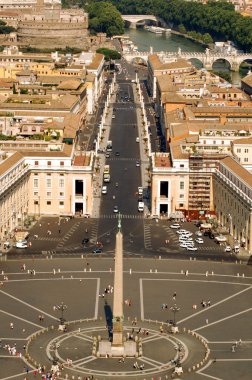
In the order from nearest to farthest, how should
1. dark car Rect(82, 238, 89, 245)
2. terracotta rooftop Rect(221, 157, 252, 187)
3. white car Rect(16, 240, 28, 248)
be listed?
white car Rect(16, 240, 28, 248), dark car Rect(82, 238, 89, 245), terracotta rooftop Rect(221, 157, 252, 187)

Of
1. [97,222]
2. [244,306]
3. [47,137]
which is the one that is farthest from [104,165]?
[244,306]

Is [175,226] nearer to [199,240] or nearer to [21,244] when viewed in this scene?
[199,240]

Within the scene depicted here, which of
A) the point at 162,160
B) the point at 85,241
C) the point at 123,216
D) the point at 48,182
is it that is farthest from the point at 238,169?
the point at 48,182

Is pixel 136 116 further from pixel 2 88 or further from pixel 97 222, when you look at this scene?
pixel 97 222

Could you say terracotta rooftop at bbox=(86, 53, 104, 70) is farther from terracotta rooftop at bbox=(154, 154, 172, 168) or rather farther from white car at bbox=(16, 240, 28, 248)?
white car at bbox=(16, 240, 28, 248)

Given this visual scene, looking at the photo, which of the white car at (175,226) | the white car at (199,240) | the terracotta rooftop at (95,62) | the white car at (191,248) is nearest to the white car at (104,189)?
the white car at (175,226)

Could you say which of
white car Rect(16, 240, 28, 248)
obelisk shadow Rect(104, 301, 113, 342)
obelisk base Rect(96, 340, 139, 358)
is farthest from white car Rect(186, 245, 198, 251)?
obelisk base Rect(96, 340, 139, 358)
